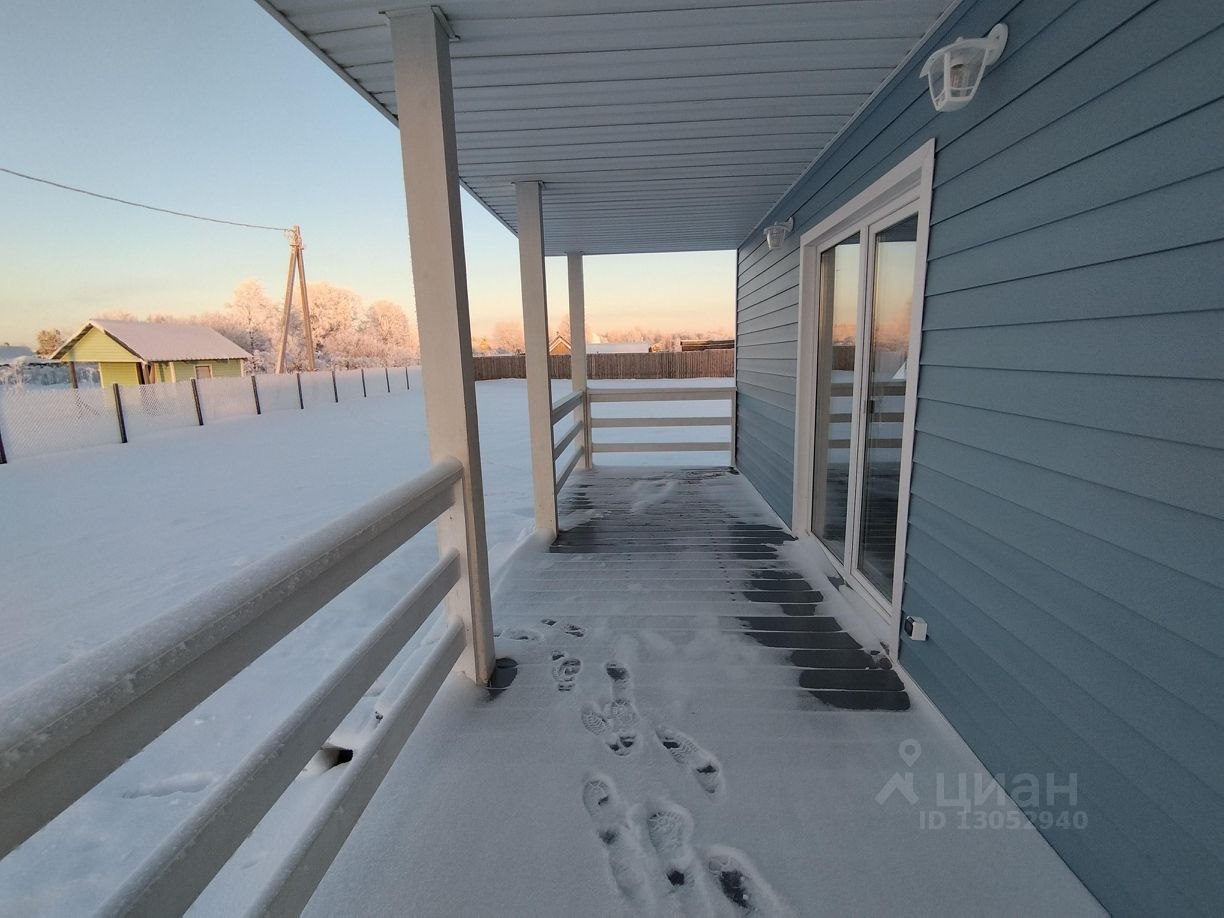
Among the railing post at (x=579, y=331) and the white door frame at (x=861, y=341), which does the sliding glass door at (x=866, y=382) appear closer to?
the white door frame at (x=861, y=341)

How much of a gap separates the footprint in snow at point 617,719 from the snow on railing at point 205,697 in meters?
0.57

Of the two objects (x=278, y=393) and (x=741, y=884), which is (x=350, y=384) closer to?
(x=278, y=393)

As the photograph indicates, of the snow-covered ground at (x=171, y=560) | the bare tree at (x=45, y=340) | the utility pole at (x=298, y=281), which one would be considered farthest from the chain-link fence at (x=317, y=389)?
the bare tree at (x=45, y=340)

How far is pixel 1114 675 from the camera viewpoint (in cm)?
114

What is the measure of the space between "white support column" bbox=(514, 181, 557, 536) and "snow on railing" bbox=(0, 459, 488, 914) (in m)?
2.15

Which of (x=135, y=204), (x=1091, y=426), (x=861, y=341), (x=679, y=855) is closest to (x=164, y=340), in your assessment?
(x=135, y=204)

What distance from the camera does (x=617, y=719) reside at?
5.82 feet

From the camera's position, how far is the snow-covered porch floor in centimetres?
120

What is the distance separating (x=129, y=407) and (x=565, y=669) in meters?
11.8

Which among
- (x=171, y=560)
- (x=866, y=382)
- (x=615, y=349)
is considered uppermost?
(x=615, y=349)

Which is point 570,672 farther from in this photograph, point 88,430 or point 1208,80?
point 88,430

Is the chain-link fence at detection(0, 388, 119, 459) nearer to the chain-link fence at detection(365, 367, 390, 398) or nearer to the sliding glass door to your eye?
the chain-link fence at detection(365, 367, 390, 398)

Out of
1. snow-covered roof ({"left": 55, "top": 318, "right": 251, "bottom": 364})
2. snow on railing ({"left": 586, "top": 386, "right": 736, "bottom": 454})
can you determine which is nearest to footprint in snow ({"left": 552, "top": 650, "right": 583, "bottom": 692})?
snow on railing ({"left": 586, "top": 386, "right": 736, "bottom": 454})

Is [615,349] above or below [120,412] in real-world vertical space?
above
